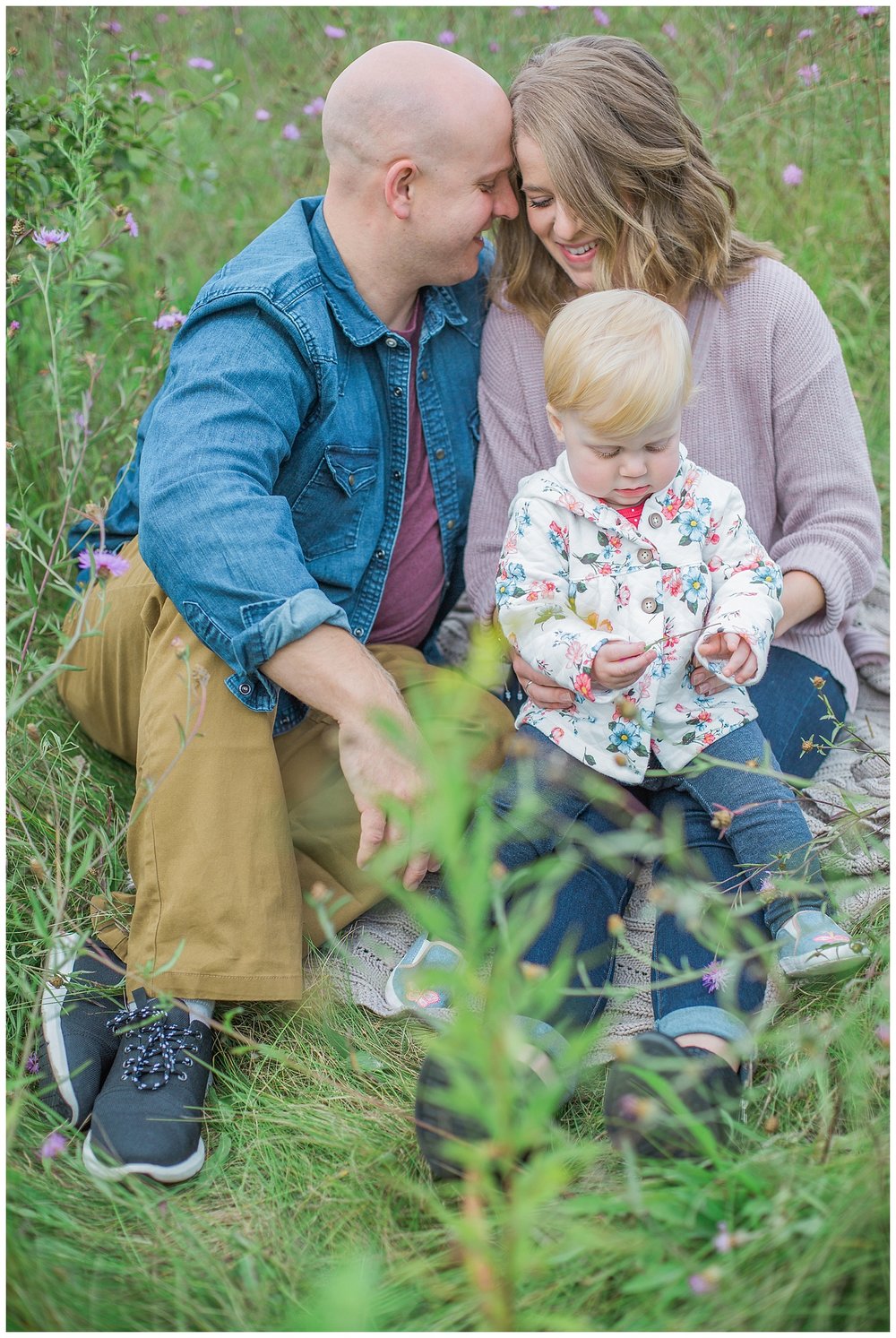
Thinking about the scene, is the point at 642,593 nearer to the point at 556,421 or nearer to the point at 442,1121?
the point at 556,421

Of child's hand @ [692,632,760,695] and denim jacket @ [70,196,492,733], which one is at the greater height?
denim jacket @ [70,196,492,733]

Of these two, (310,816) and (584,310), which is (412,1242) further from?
(584,310)

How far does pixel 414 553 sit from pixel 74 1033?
1127 mm

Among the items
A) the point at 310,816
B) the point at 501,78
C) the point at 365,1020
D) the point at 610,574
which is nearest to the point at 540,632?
the point at 610,574

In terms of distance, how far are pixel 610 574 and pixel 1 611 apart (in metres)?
0.96

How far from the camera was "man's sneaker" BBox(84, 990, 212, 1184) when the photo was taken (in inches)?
63.4

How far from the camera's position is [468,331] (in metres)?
2.43

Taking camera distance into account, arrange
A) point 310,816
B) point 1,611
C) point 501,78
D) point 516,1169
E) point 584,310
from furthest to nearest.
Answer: point 501,78
point 310,816
point 584,310
point 1,611
point 516,1169

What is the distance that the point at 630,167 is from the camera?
2.06 m

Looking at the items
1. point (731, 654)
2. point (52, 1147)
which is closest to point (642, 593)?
point (731, 654)

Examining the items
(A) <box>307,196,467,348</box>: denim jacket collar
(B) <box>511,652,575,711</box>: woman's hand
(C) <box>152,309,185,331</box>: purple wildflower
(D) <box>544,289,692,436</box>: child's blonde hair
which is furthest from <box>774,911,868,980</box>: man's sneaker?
(C) <box>152,309,185,331</box>: purple wildflower

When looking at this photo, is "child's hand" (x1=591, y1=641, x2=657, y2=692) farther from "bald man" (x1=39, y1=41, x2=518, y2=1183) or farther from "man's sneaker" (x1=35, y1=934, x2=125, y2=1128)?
"man's sneaker" (x1=35, y1=934, x2=125, y2=1128)

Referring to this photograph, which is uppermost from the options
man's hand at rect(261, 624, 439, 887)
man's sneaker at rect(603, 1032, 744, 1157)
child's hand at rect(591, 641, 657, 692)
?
child's hand at rect(591, 641, 657, 692)

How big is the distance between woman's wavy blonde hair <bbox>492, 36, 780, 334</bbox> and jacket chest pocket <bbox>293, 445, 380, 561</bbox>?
0.57 metres
